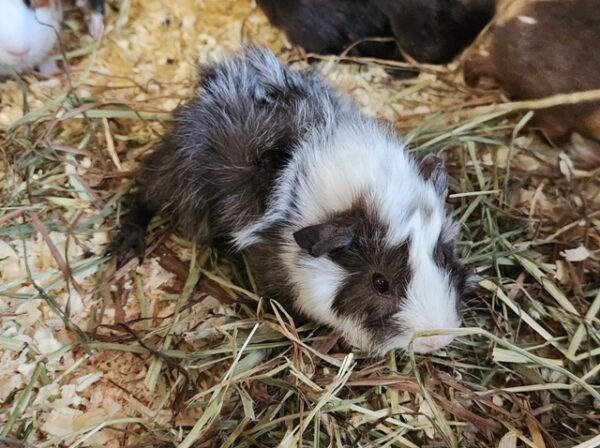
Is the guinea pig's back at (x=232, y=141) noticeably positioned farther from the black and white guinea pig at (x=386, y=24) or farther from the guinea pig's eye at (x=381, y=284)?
the black and white guinea pig at (x=386, y=24)

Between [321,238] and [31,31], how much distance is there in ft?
4.61

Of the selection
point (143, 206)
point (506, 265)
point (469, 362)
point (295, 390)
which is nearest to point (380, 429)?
point (295, 390)

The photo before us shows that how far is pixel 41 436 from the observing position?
160 centimetres

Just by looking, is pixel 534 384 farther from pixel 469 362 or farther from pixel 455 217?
pixel 455 217

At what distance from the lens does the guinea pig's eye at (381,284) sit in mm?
1499

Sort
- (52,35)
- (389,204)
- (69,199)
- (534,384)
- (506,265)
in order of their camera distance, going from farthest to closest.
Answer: (52,35)
(69,199)
(506,265)
(534,384)
(389,204)

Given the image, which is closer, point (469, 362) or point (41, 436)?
point (41, 436)

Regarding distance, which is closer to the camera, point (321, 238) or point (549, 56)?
point (321, 238)

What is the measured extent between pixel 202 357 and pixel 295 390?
30 cm

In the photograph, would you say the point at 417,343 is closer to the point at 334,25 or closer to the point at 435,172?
the point at 435,172

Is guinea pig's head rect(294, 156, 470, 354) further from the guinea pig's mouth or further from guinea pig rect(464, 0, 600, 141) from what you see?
guinea pig rect(464, 0, 600, 141)

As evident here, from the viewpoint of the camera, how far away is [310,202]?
1605mm

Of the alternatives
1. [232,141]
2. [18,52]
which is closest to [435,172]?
[232,141]

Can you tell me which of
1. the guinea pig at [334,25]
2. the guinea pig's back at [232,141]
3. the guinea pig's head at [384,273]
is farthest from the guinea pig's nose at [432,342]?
the guinea pig at [334,25]
